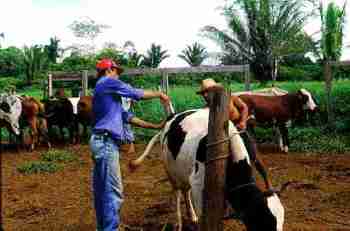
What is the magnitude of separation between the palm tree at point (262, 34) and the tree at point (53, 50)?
74.8 feet

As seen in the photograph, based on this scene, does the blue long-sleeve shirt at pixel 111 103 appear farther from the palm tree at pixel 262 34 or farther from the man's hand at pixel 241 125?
the palm tree at pixel 262 34

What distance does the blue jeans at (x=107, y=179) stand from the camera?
491cm

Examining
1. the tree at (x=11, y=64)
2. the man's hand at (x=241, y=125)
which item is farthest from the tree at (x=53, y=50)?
the man's hand at (x=241, y=125)

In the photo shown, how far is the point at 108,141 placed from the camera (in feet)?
16.3

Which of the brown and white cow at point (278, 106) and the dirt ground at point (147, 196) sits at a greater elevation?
the brown and white cow at point (278, 106)

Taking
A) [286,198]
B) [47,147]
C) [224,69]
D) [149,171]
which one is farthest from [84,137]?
[286,198]

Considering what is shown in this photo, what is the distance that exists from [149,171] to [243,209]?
6725 mm

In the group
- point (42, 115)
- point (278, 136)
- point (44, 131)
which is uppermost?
point (42, 115)

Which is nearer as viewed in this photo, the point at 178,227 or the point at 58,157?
the point at 178,227

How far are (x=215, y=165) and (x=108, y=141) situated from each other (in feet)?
6.17

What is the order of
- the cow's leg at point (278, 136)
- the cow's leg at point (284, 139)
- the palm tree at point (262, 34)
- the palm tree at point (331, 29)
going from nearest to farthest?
the cow's leg at point (284, 139) < the cow's leg at point (278, 136) < the palm tree at point (331, 29) < the palm tree at point (262, 34)

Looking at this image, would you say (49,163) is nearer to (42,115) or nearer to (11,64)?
(42,115)

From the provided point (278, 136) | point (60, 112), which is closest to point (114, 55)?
point (60, 112)

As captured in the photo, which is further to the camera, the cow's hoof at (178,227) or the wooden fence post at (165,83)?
the wooden fence post at (165,83)
